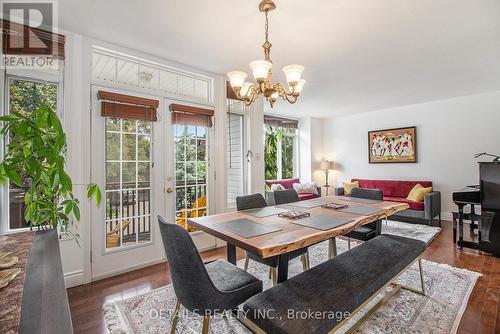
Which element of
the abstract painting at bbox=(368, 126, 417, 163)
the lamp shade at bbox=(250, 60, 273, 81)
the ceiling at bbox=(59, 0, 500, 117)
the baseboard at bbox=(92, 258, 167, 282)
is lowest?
the baseboard at bbox=(92, 258, 167, 282)

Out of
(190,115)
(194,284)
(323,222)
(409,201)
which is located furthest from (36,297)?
(409,201)

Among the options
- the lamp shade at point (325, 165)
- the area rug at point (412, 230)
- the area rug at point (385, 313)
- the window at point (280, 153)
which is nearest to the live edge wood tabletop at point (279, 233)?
the area rug at point (385, 313)

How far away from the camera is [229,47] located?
9.05 feet

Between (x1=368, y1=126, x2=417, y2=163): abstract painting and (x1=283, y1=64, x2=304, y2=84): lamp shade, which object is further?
(x1=368, y1=126, x2=417, y2=163): abstract painting

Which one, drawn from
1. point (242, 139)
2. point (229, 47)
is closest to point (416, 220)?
point (242, 139)

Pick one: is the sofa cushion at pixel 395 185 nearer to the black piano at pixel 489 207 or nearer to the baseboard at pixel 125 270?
the black piano at pixel 489 207

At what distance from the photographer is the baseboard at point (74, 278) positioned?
2432 millimetres

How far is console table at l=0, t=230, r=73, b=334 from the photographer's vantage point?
75 centimetres

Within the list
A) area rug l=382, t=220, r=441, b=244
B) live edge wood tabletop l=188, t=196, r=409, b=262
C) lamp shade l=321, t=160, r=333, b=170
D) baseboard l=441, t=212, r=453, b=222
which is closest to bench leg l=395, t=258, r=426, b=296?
live edge wood tabletop l=188, t=196, r=409, b=262

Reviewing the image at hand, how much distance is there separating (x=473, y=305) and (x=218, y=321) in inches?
84.8

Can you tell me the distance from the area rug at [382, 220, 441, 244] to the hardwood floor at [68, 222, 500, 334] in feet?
1.16

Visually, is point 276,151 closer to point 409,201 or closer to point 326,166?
point 326,166

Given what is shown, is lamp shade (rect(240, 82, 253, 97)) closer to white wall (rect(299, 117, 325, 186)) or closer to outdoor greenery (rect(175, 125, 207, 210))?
outdoor greenery (rect(175, 125, 207, 210))

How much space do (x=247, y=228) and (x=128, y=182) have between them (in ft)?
5.94
